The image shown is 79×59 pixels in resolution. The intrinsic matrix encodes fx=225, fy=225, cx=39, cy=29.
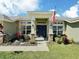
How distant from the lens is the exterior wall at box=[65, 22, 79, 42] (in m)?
28.1

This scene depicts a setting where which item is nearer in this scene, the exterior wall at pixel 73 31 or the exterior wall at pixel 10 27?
the exterior wall at pixel 73 31

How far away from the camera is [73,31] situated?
94.2ft

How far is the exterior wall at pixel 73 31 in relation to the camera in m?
28.1

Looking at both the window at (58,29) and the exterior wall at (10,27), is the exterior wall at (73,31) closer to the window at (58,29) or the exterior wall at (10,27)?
the window at (58,29)

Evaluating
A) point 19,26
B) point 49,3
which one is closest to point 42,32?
point 19,26

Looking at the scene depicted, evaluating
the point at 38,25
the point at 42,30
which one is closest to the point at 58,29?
the point at 42,30

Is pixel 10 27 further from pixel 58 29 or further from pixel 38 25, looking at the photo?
pixel 58 29

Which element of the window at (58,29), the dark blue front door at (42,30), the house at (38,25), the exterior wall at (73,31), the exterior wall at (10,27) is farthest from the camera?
the dark blue front door at (42,30)

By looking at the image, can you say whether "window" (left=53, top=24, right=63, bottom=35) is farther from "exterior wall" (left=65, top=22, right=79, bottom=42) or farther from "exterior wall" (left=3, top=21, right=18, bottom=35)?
"exterior wall" (left=3, top=21, right=18, bottom=35)

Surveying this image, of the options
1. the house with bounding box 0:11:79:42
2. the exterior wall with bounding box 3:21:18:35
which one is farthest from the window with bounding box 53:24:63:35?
the exterior wall with bounding box 3:21:18:35

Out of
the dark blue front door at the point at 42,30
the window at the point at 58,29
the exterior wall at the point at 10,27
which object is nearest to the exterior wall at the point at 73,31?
the window at the point at 58,29

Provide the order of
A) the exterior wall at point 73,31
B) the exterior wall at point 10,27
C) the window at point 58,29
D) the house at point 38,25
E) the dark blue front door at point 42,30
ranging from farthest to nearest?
1. the dark blue front door at point 42,30
2. the window at point 58,29
3. the house at point 38,25
4. the exterior wall at point 10,27
5. the exterior wall at point 73,31

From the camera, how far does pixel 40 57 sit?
51.9ft

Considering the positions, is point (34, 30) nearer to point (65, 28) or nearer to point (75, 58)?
point (65, 28)
